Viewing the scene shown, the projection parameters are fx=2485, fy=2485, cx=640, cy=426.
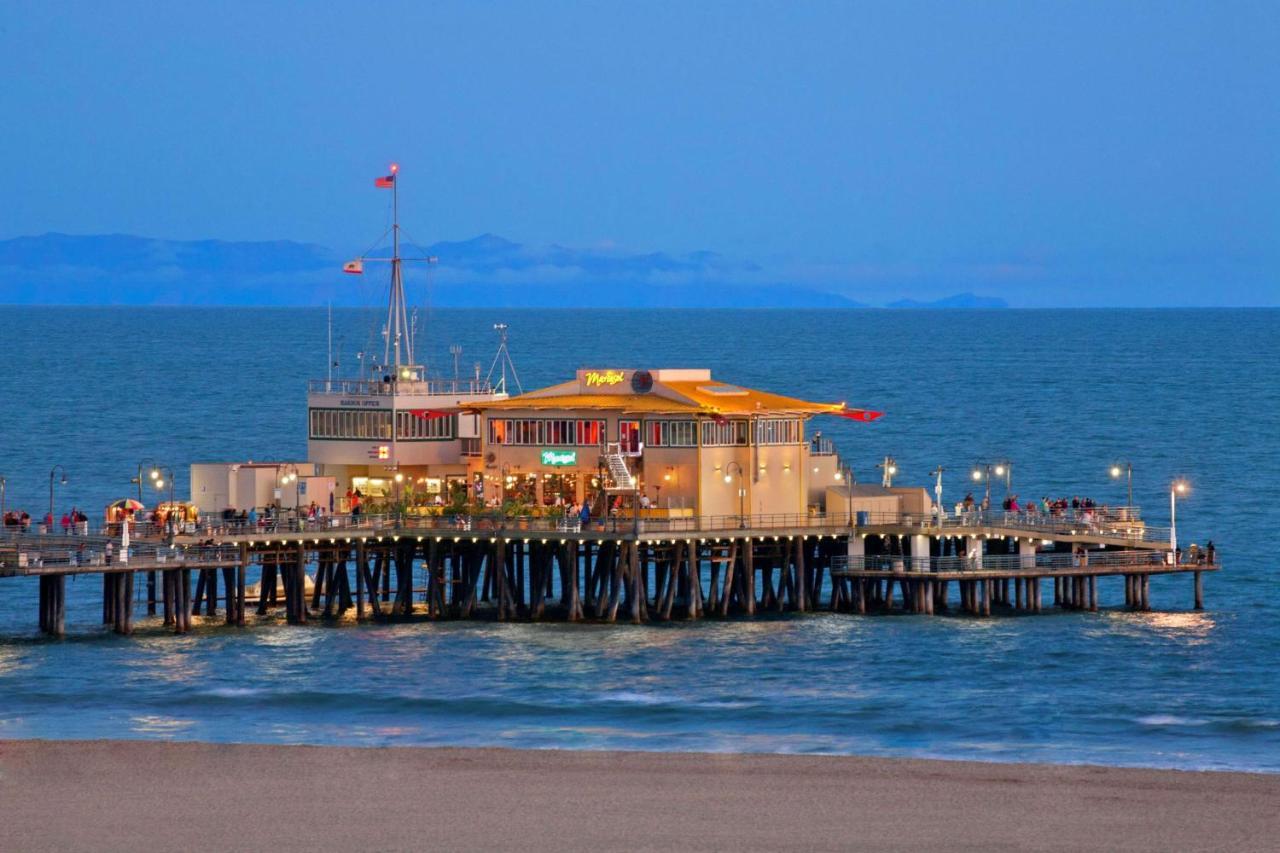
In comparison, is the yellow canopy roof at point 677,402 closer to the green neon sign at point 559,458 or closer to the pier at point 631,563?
the green neon sign at point 559,458

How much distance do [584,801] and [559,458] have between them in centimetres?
3637

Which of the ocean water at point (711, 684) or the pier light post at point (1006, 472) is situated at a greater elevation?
the pier light post at point (1006, 472)

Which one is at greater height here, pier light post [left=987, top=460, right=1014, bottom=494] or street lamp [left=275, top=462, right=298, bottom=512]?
pier light post [left=987, top=460, right=1014, bottom=494]

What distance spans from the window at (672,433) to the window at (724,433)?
48 centimetres

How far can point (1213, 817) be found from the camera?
55.6 metres

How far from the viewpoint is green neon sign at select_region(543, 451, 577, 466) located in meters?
Result: 92.3

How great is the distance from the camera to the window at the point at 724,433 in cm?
9044

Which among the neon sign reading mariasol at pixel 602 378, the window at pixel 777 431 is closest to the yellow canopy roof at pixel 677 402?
the window at pixel 777 431

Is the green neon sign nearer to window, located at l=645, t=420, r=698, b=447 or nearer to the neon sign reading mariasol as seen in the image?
window, located at l=645, t=420, r=698, b=447

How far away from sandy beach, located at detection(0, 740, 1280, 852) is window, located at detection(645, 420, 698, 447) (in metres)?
27.9

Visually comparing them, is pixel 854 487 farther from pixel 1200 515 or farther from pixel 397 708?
pixel 1200 515

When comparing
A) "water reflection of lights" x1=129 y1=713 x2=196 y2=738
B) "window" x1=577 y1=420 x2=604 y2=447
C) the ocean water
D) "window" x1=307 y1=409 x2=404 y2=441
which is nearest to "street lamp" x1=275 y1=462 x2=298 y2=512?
"window" x1=307 y1=409 x2=404 y2=441

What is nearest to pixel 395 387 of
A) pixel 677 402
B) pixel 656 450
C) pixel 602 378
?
pixel 602 378

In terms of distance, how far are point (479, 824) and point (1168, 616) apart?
152 ft
